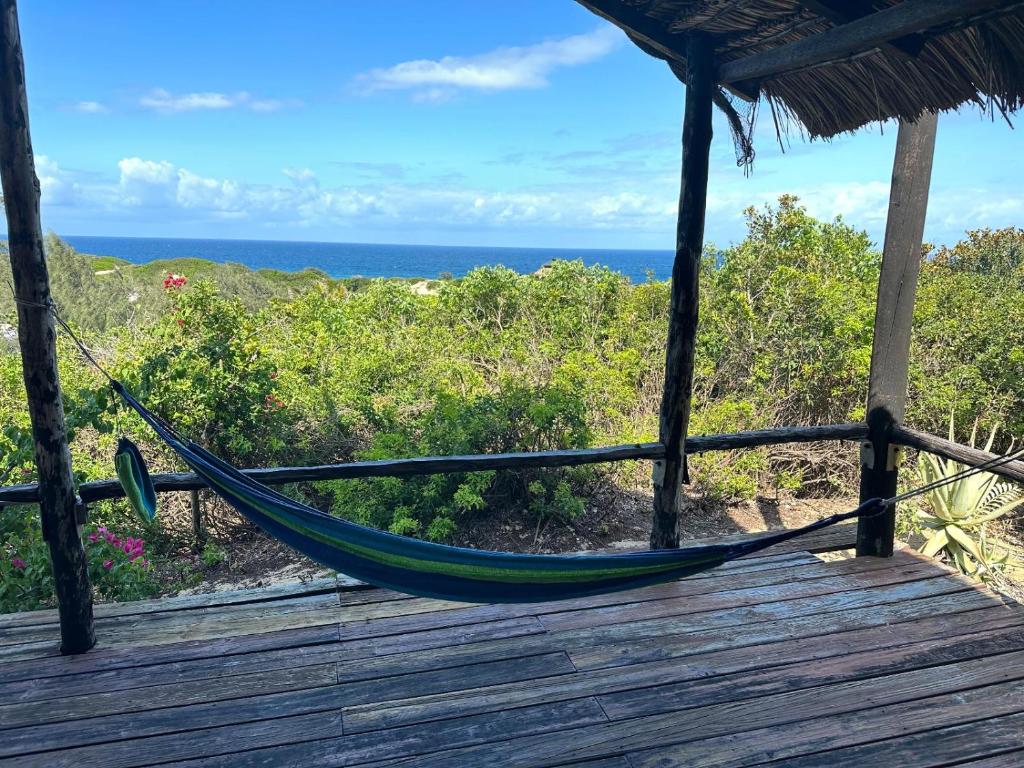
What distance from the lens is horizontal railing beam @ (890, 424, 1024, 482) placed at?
1.92 m

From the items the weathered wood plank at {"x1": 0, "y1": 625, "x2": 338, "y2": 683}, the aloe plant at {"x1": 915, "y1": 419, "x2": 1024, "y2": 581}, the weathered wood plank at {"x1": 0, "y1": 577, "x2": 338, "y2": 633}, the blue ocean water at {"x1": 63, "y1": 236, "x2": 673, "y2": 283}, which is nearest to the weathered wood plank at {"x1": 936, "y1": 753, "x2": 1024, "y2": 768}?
the weathered wood plank at {"x1": 0, "y1": 625, "x2": 338, "y2": 683}

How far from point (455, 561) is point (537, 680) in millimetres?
441

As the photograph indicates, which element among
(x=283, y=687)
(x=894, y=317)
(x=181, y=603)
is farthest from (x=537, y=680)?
(x=894, y=317)

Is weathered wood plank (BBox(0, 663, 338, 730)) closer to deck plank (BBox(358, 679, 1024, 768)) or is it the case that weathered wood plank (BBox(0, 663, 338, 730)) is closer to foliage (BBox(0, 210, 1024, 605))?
deck plank (BBox(358, 679, 1024, 768))

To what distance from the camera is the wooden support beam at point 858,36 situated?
1.37 metres

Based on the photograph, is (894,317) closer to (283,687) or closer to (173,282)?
(283,687)

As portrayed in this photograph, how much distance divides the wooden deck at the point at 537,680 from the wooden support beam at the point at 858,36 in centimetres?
153

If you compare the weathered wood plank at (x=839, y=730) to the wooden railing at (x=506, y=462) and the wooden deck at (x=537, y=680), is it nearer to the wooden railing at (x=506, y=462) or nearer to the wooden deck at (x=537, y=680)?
the wooden deck at (x=537, y=680)

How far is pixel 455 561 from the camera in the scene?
4.84 feet

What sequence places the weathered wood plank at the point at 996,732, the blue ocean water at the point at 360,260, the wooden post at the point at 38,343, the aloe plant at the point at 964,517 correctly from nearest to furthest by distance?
the weathered wood plank at the point at 996,732 < the wooden post at the point at 38,343 < the aloe plant at the point at 964,517 < the blue ocean water at the point at 360,260

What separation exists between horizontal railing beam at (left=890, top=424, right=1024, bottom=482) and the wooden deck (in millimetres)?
427

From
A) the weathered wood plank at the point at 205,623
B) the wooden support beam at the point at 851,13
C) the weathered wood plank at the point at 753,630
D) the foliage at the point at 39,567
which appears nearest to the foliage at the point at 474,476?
the foliage at the point at 39,567

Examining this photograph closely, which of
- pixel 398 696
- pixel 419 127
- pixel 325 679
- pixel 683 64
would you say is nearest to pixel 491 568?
pixel 398 696

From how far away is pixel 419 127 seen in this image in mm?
42781
